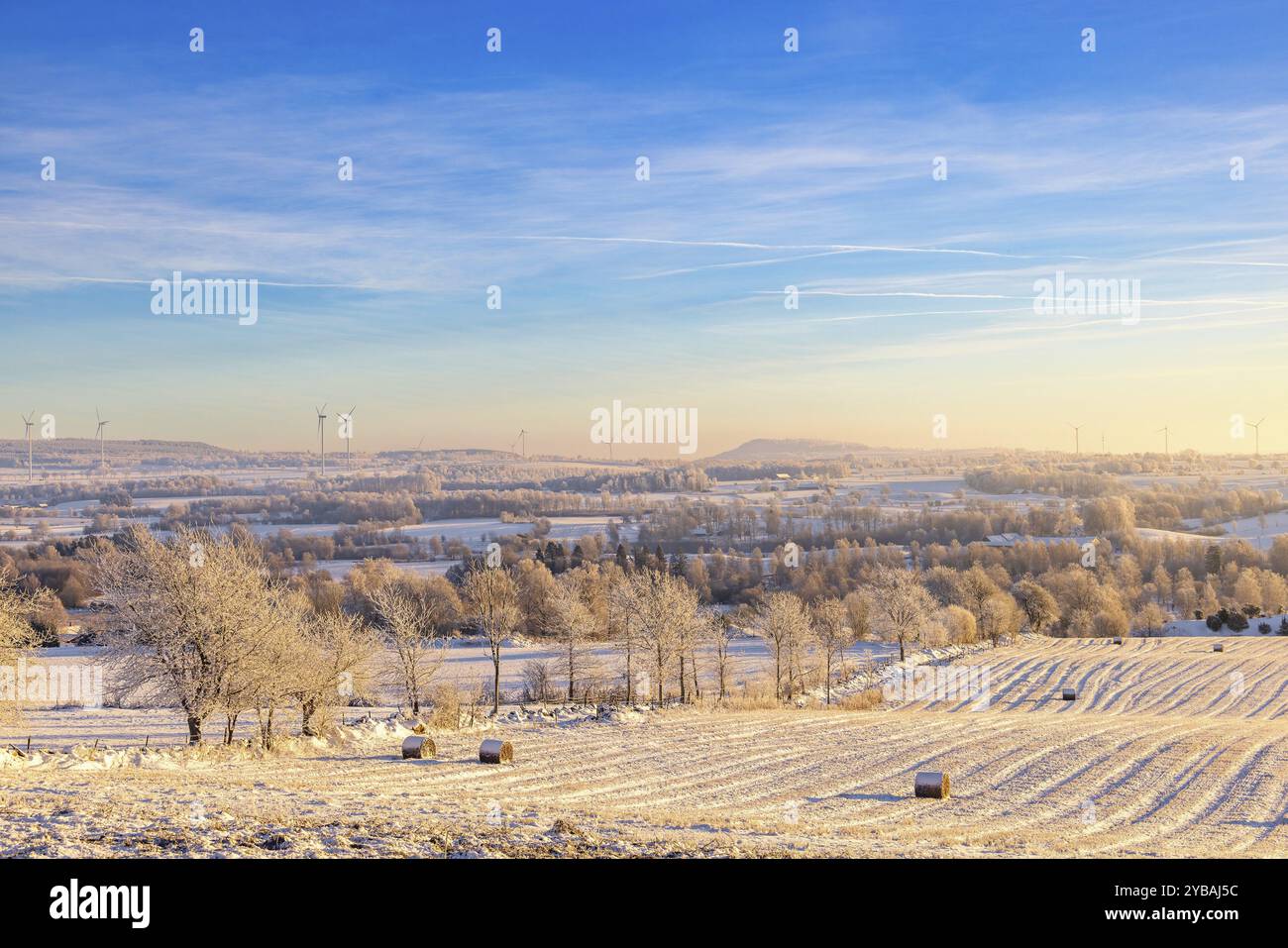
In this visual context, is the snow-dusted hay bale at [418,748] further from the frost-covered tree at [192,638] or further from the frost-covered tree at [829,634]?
the frost-covered tree at [829,634]

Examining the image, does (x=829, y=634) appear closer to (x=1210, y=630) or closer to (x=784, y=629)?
(x=784, y=629)

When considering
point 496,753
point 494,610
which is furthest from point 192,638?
point 494,610

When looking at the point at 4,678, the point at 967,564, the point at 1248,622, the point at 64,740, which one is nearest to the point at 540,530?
the point at 967,564

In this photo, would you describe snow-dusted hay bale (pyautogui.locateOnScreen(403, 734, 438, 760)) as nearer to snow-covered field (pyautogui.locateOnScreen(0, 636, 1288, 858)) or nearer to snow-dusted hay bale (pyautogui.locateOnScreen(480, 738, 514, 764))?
snow-covered field (pyautogui.locateOnScreen(0, 636, 1288, 858))

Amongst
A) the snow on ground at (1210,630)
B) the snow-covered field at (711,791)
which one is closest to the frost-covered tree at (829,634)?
the snow-covered field at (711,791)
